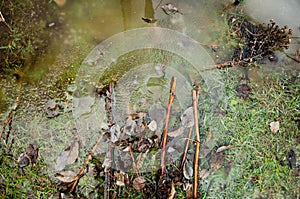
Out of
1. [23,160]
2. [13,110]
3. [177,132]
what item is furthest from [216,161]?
[13,110]

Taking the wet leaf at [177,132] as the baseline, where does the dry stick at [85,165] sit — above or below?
below

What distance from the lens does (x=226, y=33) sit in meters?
2.87

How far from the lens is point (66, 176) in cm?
256

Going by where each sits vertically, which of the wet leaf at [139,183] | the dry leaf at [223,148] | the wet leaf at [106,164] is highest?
the dry leaf at [223,148]

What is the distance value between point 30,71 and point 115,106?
2.63ft

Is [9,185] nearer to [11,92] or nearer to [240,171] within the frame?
[11,92]

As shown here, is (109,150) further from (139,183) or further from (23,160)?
(23,160)

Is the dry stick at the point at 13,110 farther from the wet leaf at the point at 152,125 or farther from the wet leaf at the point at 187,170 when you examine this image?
the wet leaf at the point at 187,170

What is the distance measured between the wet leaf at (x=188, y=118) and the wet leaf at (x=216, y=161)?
0.31m

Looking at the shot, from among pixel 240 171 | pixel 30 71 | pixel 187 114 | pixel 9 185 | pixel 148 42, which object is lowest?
pixel 9 185

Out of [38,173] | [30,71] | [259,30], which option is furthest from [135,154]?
[259,30]

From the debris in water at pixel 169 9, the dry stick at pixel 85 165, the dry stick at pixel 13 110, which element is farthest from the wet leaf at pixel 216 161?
the dry stick at pixel 13 110

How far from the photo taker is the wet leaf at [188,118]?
8.61ft

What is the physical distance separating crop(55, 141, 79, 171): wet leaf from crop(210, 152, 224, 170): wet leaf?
1.08m
